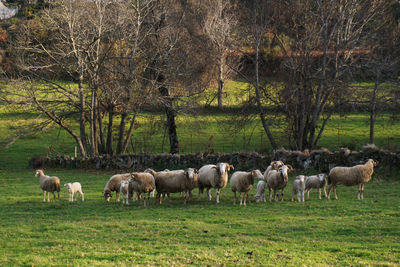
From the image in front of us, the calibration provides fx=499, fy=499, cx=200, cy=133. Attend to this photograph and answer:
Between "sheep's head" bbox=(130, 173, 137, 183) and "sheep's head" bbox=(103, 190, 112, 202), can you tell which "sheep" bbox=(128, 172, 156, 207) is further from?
"sheep's head" bbox=(103, 190, 112, 202)

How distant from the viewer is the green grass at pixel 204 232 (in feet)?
35.4

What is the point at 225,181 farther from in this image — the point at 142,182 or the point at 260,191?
the point at 142,182

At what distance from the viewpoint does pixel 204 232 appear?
13.3 meters

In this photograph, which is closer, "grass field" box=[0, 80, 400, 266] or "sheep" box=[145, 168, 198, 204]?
"grass field" box=[0, 80, 400, 266]

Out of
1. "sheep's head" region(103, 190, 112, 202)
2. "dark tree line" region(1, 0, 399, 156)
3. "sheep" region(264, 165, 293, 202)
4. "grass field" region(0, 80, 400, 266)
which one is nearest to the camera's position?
"grass field" region(0, 80, 400, 266)

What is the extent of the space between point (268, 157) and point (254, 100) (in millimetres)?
5805

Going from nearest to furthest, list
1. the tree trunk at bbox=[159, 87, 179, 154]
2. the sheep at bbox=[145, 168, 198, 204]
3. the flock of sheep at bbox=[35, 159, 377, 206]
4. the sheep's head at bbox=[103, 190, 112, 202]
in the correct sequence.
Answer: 1. the flock of sheep at bbox=[35, 159, 377, 206]
2. the sheep at bbox=[145, 168, 198, 204]
3. the sheep's head at bbox=[103, 190, 112, 202]
4. the tree trunk at bbox=[159, 87, 179, 154]

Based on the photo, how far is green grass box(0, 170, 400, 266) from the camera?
1079 centimetres

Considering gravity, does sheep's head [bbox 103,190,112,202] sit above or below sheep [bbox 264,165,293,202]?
below

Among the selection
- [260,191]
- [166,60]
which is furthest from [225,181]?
[166,60]

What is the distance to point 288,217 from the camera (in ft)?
49.0

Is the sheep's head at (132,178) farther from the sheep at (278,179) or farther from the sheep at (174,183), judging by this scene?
the sheep at (278,179)

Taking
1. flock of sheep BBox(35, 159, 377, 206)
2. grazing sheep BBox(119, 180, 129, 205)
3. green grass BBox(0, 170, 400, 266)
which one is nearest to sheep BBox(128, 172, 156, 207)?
flock of sheep BBox(35, 159, 377, 206)

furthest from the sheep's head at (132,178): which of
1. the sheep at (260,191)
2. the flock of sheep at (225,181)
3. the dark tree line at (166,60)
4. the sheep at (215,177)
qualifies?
the dark tree line at (166,60)
